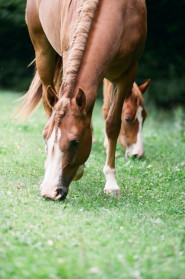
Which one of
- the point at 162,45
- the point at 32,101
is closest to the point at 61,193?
the point at 32,101

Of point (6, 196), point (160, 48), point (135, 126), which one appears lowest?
point (160, 48)

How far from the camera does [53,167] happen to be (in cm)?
409

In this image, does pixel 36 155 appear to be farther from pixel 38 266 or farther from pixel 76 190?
pixel 38 266

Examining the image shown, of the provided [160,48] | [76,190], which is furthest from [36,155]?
[160,48]

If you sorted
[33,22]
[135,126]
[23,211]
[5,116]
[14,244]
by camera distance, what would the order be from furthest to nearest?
[5,116] → [135,126] → [33,22] → [23,211] → [14,244]

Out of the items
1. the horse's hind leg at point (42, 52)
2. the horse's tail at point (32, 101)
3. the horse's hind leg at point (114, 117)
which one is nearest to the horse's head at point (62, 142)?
the horse's hind leg at point (114, 117)

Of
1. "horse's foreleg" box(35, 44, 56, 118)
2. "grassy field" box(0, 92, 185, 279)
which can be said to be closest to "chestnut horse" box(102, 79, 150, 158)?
"grassy field" box(0, 92, 185, 279)

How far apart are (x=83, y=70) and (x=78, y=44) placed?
0.23 m

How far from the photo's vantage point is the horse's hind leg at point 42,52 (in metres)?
6.07

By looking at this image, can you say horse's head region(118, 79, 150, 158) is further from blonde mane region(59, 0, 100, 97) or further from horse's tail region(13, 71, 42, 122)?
blonde mane region(59, 0, 100, 97)

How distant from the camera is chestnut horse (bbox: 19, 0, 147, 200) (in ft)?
13.5

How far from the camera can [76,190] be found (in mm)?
4887

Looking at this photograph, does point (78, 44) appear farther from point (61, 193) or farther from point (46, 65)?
point (46, 65)

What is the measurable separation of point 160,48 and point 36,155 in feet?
37.1
